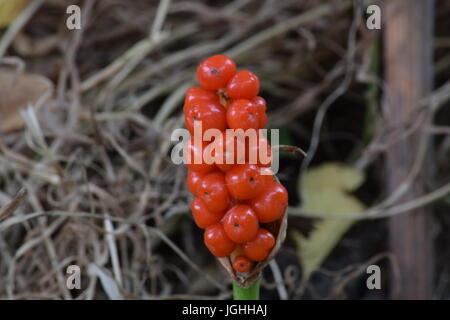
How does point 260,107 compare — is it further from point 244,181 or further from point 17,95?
point 17,95

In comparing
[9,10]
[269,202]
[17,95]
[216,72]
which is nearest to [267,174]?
[269,202]

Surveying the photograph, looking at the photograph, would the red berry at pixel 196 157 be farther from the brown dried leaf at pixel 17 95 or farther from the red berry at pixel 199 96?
the brown dried leaf at pixel 17 95

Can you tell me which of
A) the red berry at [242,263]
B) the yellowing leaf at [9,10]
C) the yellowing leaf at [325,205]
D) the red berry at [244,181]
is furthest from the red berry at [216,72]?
the yellowing leaf at [9,10]

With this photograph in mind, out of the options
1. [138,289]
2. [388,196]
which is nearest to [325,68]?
[388,196]

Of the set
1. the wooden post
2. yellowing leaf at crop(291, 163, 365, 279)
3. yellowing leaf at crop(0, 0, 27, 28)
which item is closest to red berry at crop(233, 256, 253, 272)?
yellowing leaf at crop(291, 163, 365, 279)

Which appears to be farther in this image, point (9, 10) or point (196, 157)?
point (9, 10)

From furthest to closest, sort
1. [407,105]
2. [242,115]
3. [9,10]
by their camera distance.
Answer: [9,10] → [407,105] → [242,115]

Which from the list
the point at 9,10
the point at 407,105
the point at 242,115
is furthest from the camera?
the point at 9,10
